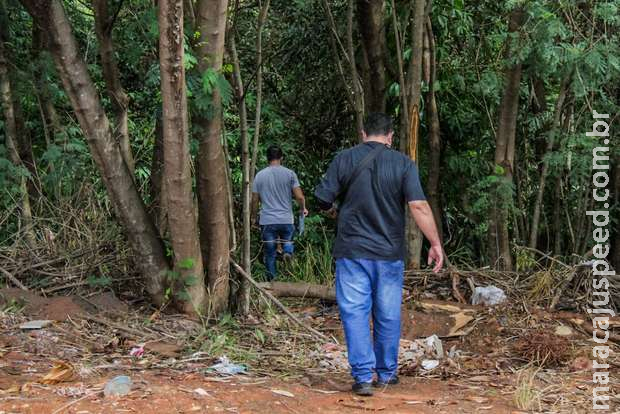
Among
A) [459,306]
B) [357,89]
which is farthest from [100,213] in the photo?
[459,306]

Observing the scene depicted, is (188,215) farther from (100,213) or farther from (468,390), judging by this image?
(468,390)

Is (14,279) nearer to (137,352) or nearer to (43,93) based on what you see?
(137,352)

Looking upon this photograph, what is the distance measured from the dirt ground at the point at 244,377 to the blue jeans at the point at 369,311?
21 centimetres

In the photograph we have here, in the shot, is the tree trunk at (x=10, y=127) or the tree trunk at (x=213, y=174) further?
the tree trunk at (x=10, y=127)

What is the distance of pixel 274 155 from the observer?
29.1 ft

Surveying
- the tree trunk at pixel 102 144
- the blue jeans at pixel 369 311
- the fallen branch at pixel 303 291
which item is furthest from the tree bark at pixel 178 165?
the blue jeans at pixel 369 311

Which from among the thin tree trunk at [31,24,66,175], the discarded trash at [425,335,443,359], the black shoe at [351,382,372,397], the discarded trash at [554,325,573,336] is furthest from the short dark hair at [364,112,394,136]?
the thin tree trunk at [31,24,66,175]

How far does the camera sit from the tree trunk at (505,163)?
26.4ft

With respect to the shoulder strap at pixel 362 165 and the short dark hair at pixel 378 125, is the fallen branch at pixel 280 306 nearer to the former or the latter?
the shoulder strap at pixel 362 165

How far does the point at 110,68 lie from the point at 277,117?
162 inches

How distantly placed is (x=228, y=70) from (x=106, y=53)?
4.32ft

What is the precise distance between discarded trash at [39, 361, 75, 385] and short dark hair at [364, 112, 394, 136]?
8.51 ft

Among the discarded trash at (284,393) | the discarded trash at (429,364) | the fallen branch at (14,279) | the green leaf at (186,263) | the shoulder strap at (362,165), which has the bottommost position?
the discarded trash at (429,364)

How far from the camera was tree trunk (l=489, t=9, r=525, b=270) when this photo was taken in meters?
8.05
